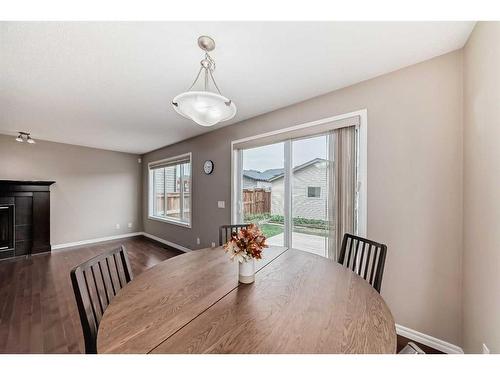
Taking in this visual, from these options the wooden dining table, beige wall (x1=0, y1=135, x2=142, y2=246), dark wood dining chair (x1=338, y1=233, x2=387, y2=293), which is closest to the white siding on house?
dark wood dining chair (x1=338, y1=233, x2=387, y2=293)

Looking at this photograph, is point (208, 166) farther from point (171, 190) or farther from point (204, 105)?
point (204, 105)

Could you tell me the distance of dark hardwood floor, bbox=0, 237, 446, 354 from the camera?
5.43 feet

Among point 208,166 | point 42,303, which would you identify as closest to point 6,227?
point 42,303

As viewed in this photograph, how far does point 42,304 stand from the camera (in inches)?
88.4

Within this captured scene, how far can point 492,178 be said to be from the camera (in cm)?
114

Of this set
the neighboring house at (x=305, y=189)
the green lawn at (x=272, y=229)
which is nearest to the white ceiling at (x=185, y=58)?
the neighboring house at (x=305, y=189)

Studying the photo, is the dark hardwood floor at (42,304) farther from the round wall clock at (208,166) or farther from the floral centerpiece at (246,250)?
the round wall clock at (208,166)

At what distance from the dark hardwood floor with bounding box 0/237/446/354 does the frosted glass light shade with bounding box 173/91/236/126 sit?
2.02m

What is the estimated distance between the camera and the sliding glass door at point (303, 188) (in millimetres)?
2068

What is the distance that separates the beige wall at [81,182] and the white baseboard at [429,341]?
5932mm

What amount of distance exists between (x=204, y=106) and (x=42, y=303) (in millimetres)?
2905
